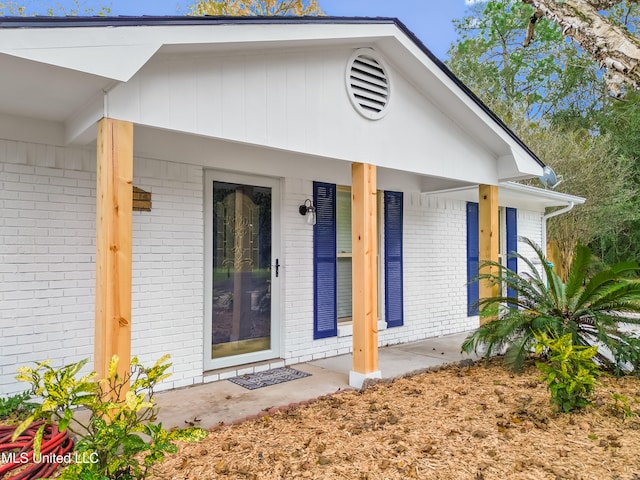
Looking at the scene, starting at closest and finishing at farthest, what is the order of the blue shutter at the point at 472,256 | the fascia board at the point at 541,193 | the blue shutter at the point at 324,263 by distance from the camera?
1. the blue shutter at the point at 324,263
2. the fascia board at the point at 541,193
3. the blue shutter at the point at 472,256

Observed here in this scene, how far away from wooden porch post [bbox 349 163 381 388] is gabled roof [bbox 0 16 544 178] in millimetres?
1219

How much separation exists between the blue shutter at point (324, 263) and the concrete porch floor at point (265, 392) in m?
0.43

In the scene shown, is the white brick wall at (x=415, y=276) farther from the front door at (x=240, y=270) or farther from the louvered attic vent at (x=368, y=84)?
the louvered attic vent at (x=368, y=84)

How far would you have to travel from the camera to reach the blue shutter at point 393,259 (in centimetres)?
629

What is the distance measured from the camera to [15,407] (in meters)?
3.26

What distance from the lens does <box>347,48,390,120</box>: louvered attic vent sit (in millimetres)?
4316

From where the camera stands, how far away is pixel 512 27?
64.5ft

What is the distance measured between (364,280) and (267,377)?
55.4 inches

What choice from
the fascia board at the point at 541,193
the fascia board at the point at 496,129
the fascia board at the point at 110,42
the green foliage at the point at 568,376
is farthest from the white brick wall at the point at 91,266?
the fascia board at the point at 541,193

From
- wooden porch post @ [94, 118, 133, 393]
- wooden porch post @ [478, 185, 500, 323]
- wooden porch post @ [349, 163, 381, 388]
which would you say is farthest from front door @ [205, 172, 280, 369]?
wooden porch post @ [478, 185, 500, 323]


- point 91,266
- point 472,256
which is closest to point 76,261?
point 91,266

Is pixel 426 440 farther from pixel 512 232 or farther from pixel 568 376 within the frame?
pixel 512 232

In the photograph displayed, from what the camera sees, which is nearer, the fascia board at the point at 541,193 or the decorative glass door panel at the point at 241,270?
the decorative glass door panel at the point at 241,270

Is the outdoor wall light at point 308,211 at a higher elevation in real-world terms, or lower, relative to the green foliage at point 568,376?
higher
